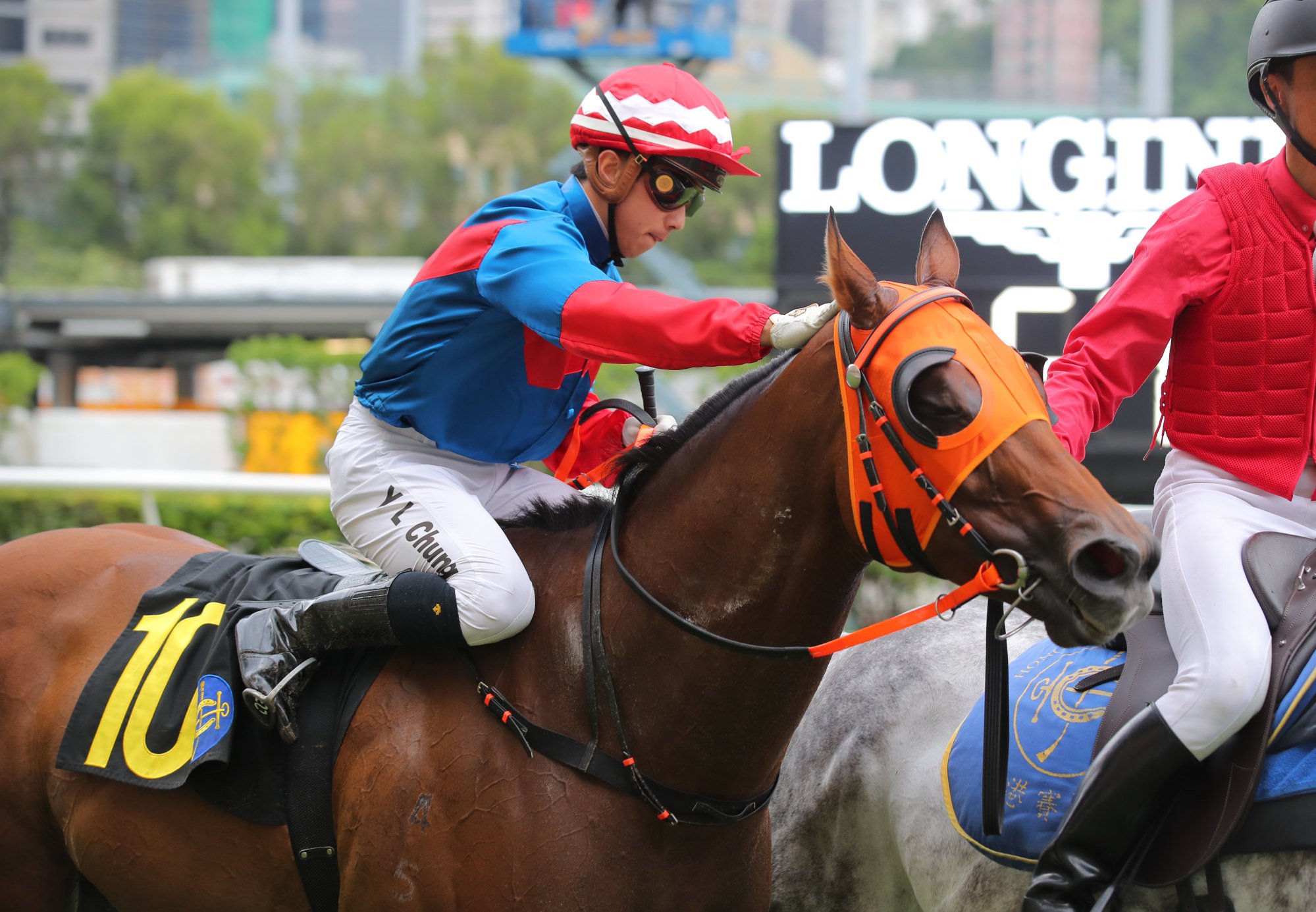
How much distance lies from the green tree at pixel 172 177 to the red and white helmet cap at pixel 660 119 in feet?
123

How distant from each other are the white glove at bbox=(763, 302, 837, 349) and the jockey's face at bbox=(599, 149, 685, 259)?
23.2 inches

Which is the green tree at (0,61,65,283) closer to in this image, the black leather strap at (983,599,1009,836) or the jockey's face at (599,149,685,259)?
the jockey's face at (599,149,685,259)

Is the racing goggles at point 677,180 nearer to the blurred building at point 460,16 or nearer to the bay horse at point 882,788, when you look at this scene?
the bay horse at point 882,788

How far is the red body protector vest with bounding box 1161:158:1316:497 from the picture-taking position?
2.54 meters

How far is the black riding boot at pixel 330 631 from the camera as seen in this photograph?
2504mm

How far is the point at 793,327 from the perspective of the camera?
2.13 meters

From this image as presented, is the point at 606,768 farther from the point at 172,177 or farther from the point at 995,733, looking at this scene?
the point at 172,177

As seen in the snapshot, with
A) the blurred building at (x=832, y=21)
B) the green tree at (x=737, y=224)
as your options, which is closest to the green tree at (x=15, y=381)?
the green tree at (x=737, y=224)

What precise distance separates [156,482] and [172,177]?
120 ft

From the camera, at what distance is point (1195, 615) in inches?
95.4

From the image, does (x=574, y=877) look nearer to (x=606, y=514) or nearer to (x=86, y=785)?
(x=606, y=514)

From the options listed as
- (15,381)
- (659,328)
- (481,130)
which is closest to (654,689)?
(659,328)

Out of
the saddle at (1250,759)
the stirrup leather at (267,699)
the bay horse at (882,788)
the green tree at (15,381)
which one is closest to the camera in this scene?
the saddle at (1250,759)

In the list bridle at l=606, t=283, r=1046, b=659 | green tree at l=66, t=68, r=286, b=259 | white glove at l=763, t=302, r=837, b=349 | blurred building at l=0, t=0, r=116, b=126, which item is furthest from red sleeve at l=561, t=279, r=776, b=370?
blurred building at l=0, t=0, r=116, b=126
